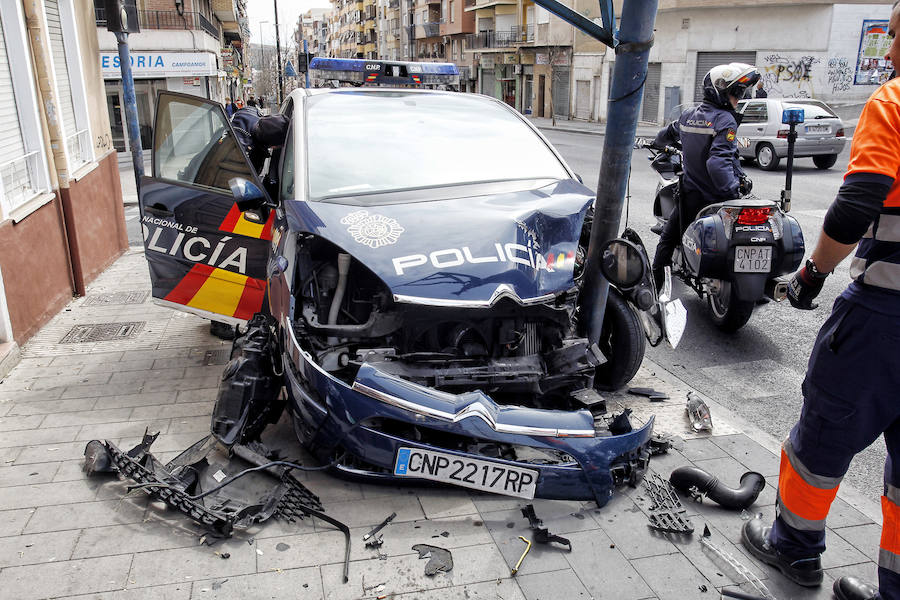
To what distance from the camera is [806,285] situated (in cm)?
286

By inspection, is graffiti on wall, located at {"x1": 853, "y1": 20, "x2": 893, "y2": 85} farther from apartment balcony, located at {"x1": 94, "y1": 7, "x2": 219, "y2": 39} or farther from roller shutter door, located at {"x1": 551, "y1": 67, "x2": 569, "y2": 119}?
apartment balcony, located at {"x1": 94, "y1": 7, "x2": 219, "y2": 39}

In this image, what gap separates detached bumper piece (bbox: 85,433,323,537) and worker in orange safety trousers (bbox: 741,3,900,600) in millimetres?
2086

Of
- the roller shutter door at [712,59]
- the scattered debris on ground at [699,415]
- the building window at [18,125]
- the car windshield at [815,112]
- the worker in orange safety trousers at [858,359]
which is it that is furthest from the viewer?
the roller shutter door at [712,59]

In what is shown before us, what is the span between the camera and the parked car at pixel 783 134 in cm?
1614

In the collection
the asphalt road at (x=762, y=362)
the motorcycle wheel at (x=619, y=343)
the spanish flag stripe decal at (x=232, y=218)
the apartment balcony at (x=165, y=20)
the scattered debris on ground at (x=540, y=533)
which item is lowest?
the asphalt road at (x=762, y=362)

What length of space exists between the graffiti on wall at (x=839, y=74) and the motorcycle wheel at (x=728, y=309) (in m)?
27.6

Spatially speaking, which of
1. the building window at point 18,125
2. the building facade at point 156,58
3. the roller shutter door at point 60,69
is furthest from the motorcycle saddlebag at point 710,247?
the building facade at point 156,58

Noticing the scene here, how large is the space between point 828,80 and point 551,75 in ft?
56.0

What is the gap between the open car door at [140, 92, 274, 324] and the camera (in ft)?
16.2

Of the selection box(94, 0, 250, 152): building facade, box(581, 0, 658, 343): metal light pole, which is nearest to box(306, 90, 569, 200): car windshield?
box(581, 0, 658, 343): metal light pole

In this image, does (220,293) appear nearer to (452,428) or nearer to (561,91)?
(452,428)

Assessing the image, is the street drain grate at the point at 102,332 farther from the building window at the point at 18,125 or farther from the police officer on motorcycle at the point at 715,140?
the police officer on motorcycle at the point at 715,140

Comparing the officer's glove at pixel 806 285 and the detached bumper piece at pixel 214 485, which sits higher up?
the officer's glove at pixel 806 285

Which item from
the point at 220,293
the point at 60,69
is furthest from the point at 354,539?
the point at 60,69
